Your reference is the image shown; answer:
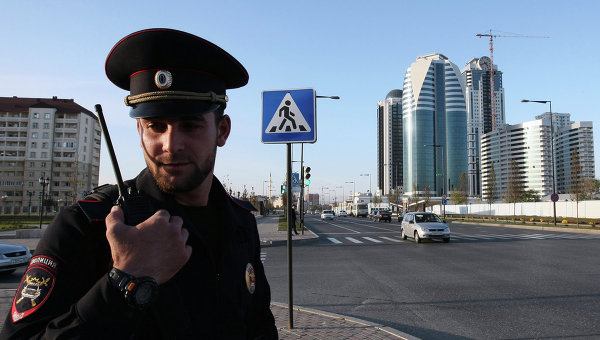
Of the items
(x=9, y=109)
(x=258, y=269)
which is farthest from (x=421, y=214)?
(x=9, y=109)

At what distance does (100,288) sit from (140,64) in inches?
35.1

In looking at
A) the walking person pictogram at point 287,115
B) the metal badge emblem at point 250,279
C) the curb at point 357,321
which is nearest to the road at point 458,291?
the curb at point 357,321

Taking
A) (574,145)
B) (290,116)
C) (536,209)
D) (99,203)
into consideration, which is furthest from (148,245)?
(574,145)

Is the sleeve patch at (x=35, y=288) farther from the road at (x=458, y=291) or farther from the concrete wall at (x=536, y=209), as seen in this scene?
the concrete wall at (x=536, y=209)

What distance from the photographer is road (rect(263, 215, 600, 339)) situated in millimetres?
5707

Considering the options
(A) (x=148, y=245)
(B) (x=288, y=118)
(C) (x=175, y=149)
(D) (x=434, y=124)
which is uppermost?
(D) (x=434, y=124)

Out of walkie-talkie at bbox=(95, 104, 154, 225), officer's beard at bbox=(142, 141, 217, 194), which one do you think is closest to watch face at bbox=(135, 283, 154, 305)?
walkie-talkie at bbox=(95, 104, 154, 225)

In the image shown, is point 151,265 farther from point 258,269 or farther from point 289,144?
point 289,144

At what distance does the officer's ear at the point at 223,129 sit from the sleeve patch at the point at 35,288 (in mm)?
832

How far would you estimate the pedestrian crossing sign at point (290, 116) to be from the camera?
562 centimetres

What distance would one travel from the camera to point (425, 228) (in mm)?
19312

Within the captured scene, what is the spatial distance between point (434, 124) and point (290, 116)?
146 meters

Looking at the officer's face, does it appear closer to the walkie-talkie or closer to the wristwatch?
the walkie-talkie

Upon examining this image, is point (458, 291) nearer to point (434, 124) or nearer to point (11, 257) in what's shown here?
point (11, 257)
